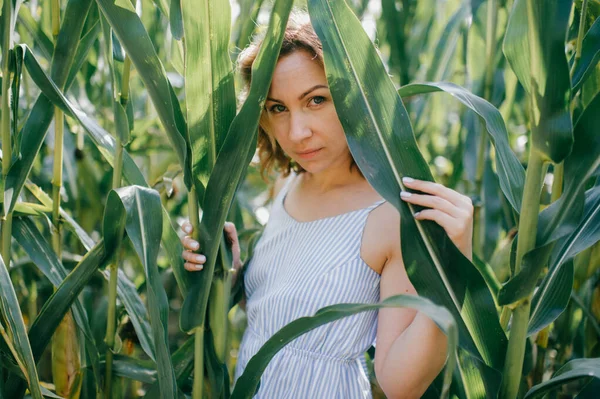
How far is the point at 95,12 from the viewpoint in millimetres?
885

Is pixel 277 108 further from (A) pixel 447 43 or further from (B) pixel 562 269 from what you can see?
(A) pixel 447 43

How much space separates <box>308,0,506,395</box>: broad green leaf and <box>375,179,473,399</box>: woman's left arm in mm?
17

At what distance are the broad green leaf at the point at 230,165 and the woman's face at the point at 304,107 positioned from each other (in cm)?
16

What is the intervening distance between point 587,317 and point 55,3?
1.03 metres

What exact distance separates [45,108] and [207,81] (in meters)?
0.29

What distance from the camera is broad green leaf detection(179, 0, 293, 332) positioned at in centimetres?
66

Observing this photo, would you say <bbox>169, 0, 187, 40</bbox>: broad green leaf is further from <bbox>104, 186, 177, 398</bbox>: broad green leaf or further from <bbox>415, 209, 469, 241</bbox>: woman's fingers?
<bbox>415, 209, 469, 241</bbox>: woman's fingers

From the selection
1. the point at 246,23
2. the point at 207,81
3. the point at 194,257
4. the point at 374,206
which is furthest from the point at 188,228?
the point at 246,23

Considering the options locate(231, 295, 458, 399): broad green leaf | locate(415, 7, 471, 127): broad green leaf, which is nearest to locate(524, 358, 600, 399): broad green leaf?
locate(231, 295, 458, 399): broad green leaf

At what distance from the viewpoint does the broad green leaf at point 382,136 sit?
0.64 meters

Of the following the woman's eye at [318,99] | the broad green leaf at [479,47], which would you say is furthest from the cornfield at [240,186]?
the broad green leaf at [479,47]

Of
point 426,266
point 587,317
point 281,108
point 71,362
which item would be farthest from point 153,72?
point 587,317

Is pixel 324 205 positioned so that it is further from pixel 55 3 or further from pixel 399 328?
pixel 55 3

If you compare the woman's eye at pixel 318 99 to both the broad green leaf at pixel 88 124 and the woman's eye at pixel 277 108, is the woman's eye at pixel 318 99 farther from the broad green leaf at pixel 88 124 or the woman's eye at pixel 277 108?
the broad green leaf at pixel 88 124
